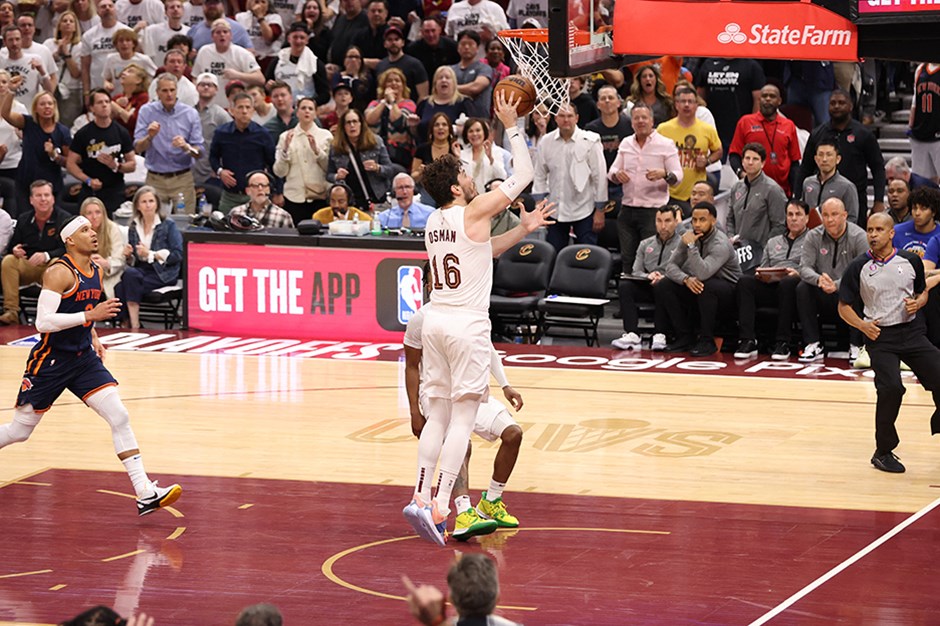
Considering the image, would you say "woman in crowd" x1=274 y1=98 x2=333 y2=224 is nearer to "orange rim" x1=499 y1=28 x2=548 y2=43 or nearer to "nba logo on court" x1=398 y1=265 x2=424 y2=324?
"nba logo on court" x1=398 y1=265 x2=424 y2=324

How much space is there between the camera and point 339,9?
22734 mm

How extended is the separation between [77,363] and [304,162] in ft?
30.5

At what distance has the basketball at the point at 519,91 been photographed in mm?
9492

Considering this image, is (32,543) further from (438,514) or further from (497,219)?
(497,219)

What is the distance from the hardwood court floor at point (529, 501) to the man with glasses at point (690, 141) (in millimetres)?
3532

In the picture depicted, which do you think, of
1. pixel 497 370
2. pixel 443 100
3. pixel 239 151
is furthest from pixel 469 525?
pixel 239 151

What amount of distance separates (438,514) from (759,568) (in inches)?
75.8

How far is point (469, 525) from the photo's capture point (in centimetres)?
945

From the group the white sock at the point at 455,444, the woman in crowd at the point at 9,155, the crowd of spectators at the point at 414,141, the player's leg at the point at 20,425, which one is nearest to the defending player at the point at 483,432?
the white sock at the point at 455,444

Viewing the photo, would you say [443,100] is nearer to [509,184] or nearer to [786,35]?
[786,35]

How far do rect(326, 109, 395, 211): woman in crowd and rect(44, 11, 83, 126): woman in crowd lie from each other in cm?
535

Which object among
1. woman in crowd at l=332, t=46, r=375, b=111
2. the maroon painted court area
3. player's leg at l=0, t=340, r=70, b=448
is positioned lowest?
the maroon painted court area

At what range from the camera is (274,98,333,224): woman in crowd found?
1905cm

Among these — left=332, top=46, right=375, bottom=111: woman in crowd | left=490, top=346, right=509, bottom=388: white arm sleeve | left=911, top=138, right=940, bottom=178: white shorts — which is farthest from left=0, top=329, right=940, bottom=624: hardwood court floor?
left=332, top=46, right=375, bottom=111: woman in crowd
